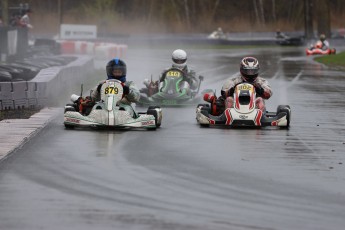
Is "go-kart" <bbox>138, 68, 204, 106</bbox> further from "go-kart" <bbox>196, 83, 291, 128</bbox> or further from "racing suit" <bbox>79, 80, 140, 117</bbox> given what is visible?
"racing suit" <bbox>79, 80, 140, 117</bbox>

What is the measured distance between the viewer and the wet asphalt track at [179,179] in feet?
28.4

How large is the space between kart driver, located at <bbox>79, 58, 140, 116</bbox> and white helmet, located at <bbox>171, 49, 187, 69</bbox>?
5203 mm

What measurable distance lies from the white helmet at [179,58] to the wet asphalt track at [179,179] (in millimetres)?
3566

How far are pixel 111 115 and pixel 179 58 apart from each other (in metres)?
6.21

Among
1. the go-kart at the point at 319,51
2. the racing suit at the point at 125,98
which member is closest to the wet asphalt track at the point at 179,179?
the racing suit at the point at 125,98

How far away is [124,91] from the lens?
52.0 ft

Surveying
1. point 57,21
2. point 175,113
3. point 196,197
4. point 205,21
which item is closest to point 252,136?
point 175,113

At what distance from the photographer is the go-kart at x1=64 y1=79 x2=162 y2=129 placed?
15453 mm

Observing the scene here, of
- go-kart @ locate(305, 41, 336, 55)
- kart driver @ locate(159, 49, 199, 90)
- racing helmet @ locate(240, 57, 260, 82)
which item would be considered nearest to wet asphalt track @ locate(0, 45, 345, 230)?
racing helmet @ locate(240, 57, 260, 82)

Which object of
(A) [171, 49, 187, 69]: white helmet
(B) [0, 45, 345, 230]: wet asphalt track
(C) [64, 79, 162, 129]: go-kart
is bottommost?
(B) [0, 45, 345, 230]: wet asphalt track

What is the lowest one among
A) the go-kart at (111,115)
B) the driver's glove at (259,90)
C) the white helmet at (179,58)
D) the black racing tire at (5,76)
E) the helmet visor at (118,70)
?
the go-kart at (111,115)

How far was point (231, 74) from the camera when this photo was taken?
113 feet

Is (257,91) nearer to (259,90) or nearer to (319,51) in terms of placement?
(259,90)

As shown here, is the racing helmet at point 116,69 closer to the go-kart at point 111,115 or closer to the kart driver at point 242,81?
the go-kart at point 111,115
